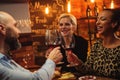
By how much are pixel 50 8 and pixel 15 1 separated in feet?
3.05

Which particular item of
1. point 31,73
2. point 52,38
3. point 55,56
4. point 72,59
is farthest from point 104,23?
point 31,73

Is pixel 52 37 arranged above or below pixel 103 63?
above

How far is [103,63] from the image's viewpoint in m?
2.88

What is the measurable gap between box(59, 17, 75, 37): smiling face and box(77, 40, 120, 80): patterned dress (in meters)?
0.55

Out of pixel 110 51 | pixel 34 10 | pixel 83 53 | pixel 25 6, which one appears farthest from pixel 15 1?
pixel 110 51

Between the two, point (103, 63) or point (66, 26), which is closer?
point (103, 63)

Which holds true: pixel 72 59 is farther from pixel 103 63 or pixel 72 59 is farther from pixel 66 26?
pixel 66 26

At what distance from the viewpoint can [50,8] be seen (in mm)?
6098

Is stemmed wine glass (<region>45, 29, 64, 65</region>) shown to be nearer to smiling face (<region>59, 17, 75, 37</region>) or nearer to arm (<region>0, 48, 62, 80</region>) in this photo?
arm (<region>0, 48, 62, 80</region>)

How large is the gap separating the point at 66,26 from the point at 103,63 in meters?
0.84

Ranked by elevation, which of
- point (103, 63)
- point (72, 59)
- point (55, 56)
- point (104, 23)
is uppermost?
point (104, 23)

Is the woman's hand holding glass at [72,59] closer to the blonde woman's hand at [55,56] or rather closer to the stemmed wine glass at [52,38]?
the stemmed wine glass at [52,38]

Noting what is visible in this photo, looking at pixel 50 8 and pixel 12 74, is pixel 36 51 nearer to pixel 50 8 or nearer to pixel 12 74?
pixel 50 8

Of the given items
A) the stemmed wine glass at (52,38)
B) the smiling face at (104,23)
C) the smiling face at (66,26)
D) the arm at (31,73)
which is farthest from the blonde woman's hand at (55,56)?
the smiling face at (66,26)
